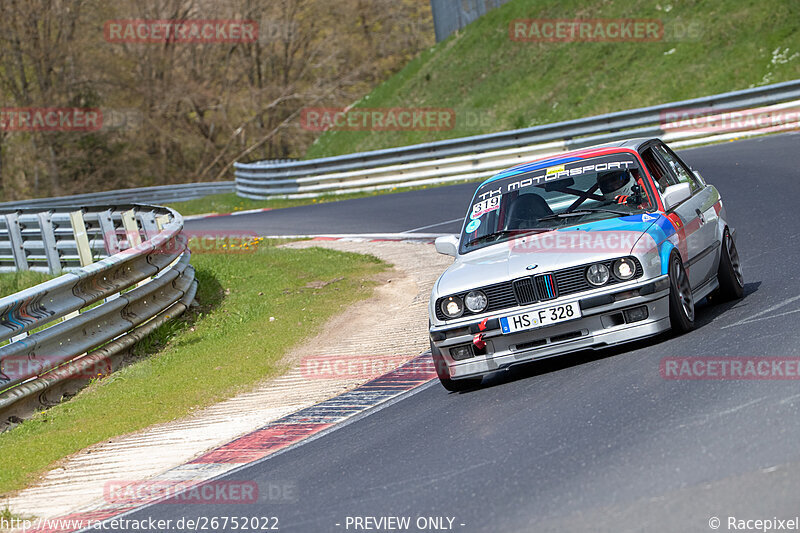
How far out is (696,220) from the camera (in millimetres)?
8016

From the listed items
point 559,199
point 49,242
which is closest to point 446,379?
point 559,199

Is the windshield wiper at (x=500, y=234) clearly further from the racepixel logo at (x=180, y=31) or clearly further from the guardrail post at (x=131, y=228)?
the racepixel logo at (x=180, y=31)

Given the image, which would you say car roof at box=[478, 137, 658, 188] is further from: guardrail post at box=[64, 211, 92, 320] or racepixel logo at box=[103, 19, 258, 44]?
racepixel logo at box=[103, 19, 258, 44]

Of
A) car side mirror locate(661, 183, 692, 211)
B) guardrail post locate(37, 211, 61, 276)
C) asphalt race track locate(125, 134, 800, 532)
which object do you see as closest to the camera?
asphalt race track locate(125, 134, 800, 532)

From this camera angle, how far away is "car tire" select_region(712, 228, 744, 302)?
8227 millimetres

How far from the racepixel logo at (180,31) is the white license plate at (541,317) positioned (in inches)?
1803

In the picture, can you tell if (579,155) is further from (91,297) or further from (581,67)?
(581,67)

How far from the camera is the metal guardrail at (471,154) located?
73.4ft

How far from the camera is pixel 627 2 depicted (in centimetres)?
3209

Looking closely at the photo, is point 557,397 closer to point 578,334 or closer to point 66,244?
point 578,334

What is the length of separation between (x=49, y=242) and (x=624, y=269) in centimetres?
1112

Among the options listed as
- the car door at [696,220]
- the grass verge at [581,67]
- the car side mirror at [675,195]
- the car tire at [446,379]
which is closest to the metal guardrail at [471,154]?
the grass verge at [581,67]

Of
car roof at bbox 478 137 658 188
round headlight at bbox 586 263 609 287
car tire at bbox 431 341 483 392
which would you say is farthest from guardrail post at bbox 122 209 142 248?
round headlight at bbox 586 263 609 287

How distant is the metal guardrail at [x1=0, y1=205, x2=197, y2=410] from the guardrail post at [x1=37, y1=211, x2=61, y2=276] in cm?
2
